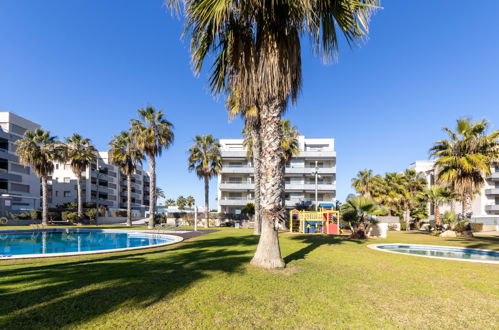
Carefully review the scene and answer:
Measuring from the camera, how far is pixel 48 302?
16.3 ft

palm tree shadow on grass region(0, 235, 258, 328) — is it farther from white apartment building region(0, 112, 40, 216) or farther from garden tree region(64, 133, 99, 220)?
white apartment building region(0, 112, 40, 216)

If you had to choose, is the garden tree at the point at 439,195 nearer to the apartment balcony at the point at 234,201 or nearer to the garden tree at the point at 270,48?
the garden tree at the point at 270,48

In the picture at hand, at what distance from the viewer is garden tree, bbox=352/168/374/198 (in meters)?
42.2

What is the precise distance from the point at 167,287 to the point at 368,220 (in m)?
18.4

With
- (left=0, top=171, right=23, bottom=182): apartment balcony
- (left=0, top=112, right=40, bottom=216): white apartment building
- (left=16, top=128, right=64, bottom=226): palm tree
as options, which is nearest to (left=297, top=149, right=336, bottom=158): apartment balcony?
(left=16, top=128, right=64, bottom=226): palm tree

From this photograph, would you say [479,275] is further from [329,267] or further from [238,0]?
[238,0]

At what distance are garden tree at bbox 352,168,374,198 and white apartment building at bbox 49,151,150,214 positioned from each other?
43065 mm

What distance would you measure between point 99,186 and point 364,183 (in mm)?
57167

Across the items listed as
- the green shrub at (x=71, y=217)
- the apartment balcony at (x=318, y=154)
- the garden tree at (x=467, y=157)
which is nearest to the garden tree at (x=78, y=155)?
the green shrub at (x=71, y=217)

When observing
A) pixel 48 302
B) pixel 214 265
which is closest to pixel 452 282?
pixel 214 265

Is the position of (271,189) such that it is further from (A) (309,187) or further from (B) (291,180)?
(B) (291,180)

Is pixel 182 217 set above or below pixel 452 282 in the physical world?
below

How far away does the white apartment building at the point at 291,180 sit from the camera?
4409cm

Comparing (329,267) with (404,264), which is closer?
(329,267)
